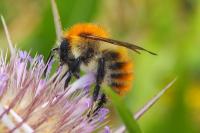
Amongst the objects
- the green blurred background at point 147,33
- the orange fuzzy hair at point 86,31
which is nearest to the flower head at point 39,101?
the orange fuzzy hair at point 86,31

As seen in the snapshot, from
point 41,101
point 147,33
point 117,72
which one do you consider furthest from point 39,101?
point 147,33

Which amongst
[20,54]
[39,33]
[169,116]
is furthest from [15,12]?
[20,54]

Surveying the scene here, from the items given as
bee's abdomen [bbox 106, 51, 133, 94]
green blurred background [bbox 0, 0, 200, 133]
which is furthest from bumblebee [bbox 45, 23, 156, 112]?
green blurred background [bbox 0, 0, 200, 133]

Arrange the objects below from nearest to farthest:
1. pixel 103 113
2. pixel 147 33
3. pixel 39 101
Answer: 1. pixel 39 101
2. pixel 103 113
3. pixel 147 33

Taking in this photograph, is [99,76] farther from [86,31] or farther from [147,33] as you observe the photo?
[147,33]

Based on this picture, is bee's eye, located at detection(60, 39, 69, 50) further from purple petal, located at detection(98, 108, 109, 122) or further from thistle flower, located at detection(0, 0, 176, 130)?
purple petal, located at detection(98, 108, 109, 122)

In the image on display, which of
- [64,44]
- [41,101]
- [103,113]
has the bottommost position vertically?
[103,113]

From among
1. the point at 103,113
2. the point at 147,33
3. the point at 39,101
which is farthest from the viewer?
the point at 147,33

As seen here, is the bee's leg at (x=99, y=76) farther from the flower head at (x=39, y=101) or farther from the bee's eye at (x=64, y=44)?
the bee's eye at (x=64, y=44)

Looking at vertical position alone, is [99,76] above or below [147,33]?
below
